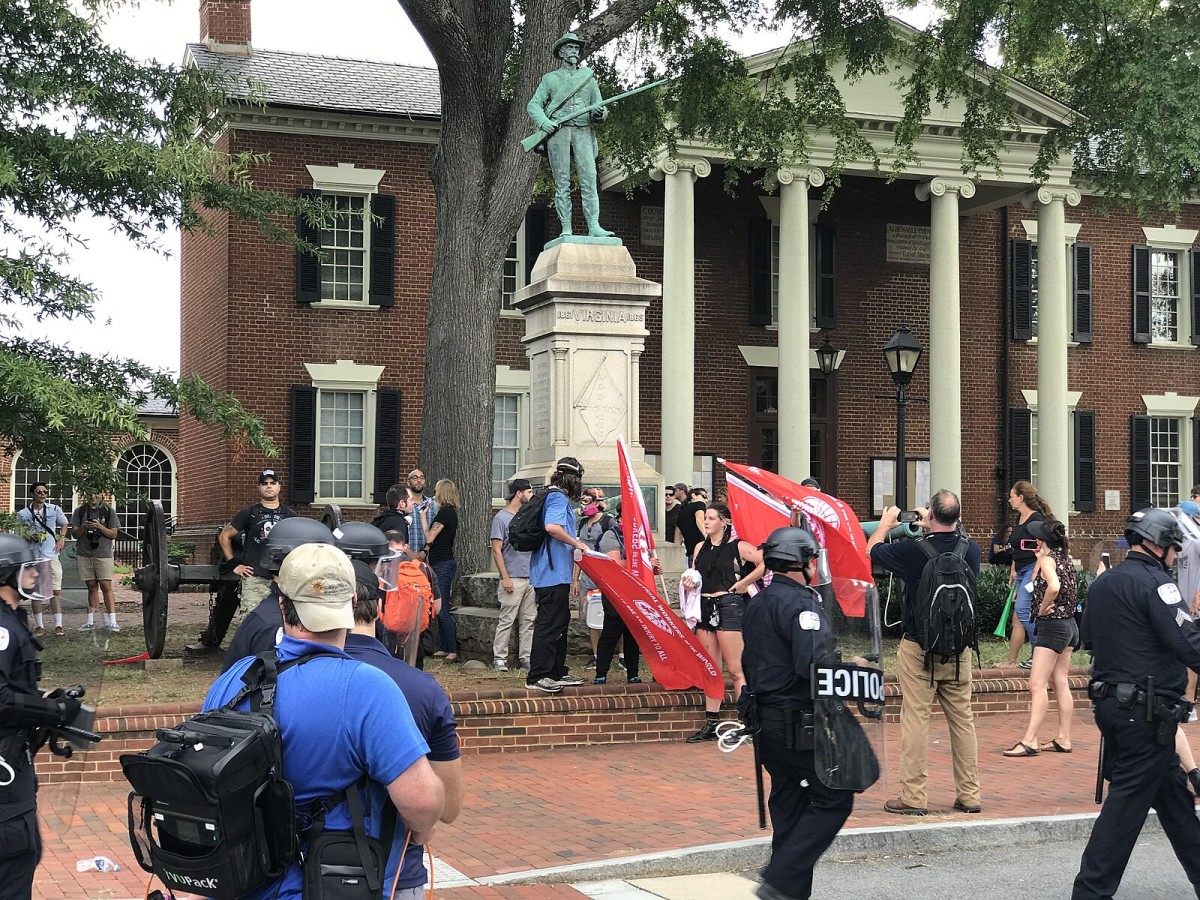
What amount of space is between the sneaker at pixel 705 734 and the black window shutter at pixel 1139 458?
2217 centimetres

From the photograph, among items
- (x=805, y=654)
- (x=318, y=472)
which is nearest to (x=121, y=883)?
(x=805, y=654)

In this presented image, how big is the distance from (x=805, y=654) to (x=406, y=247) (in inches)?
838

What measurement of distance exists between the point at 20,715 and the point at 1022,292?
27842 mm

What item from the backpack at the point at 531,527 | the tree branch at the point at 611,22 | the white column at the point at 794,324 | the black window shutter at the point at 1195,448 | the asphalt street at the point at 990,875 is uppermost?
the tree branch at the point at 611,22

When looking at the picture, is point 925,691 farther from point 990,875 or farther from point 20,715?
point 20,715

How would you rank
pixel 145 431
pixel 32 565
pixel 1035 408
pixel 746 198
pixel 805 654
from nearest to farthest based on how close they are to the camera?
1. pixel 32 565
2. pixel 805 654
3. pixel 145 431
4. pixel 746 198
5. pixel 1035 408

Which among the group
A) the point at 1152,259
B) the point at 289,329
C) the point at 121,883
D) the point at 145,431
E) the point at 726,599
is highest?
the point at 1152,259

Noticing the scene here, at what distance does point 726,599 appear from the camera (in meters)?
11.4

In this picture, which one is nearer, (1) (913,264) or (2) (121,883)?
(2) (121,883)

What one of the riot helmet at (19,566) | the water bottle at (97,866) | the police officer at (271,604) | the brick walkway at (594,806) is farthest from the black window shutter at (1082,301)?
the riot helmet at (19,566)

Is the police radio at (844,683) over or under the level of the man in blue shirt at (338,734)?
under

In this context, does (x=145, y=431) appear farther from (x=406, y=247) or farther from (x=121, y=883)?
(x=406, y=247)

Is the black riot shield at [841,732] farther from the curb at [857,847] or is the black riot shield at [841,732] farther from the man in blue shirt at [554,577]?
the man in blue shirt at [554,577]

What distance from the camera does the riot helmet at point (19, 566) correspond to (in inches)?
205
